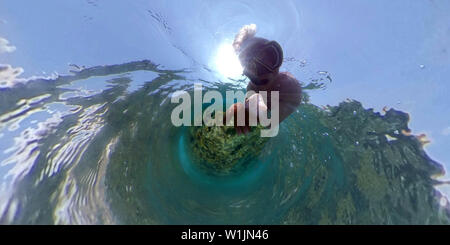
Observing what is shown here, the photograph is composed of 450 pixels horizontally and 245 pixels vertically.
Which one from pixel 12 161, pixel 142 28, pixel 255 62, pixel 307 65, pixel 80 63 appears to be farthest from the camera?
pixel 307 65

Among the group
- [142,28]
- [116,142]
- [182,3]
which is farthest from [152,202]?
[182,3]

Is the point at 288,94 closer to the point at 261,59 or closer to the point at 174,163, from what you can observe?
the point at 261,59

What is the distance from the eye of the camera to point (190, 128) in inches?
355

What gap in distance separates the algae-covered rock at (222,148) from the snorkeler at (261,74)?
110 centimetres

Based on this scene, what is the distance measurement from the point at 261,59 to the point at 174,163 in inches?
188

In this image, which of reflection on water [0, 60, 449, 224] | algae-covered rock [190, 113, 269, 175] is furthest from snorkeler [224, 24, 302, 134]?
reflection on water [0, 60, 449, 224]

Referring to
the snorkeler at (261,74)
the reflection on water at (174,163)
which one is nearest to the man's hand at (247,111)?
the snorkeler at (261,74)

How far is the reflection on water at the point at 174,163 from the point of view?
6.01 m

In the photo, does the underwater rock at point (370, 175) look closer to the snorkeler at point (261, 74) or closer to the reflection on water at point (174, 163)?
the reflection on water at point (174, 163)

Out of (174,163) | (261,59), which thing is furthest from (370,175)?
(174,163)

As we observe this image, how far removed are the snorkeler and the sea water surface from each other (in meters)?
1.70

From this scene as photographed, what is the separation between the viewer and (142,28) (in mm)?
7016
